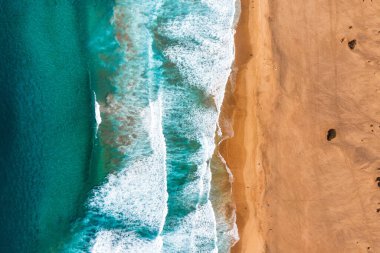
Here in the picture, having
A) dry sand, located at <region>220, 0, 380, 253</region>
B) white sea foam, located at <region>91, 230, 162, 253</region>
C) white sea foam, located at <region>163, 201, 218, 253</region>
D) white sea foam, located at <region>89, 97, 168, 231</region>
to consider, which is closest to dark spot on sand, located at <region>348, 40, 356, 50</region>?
dry sand, located at <region>220, 0, 380, 253</region>

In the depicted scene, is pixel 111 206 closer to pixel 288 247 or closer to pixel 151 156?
pixel 151 156

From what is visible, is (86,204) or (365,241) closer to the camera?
(86,204)

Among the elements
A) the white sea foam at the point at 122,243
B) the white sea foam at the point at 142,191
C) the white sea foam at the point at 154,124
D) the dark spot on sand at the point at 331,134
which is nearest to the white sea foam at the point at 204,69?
the white sea foam at the point at 154,124

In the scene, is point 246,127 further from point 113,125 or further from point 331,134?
point 113,125

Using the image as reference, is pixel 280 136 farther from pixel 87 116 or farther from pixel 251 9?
pixel 87 116

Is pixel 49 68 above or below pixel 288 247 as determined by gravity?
above

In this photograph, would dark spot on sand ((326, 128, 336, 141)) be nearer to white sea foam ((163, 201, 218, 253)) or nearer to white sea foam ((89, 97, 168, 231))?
white sea foam ((163, 201, 218, 253))

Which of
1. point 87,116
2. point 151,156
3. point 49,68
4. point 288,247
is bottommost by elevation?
point 288,247

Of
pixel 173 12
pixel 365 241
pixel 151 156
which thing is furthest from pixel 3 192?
pixel 365 241
